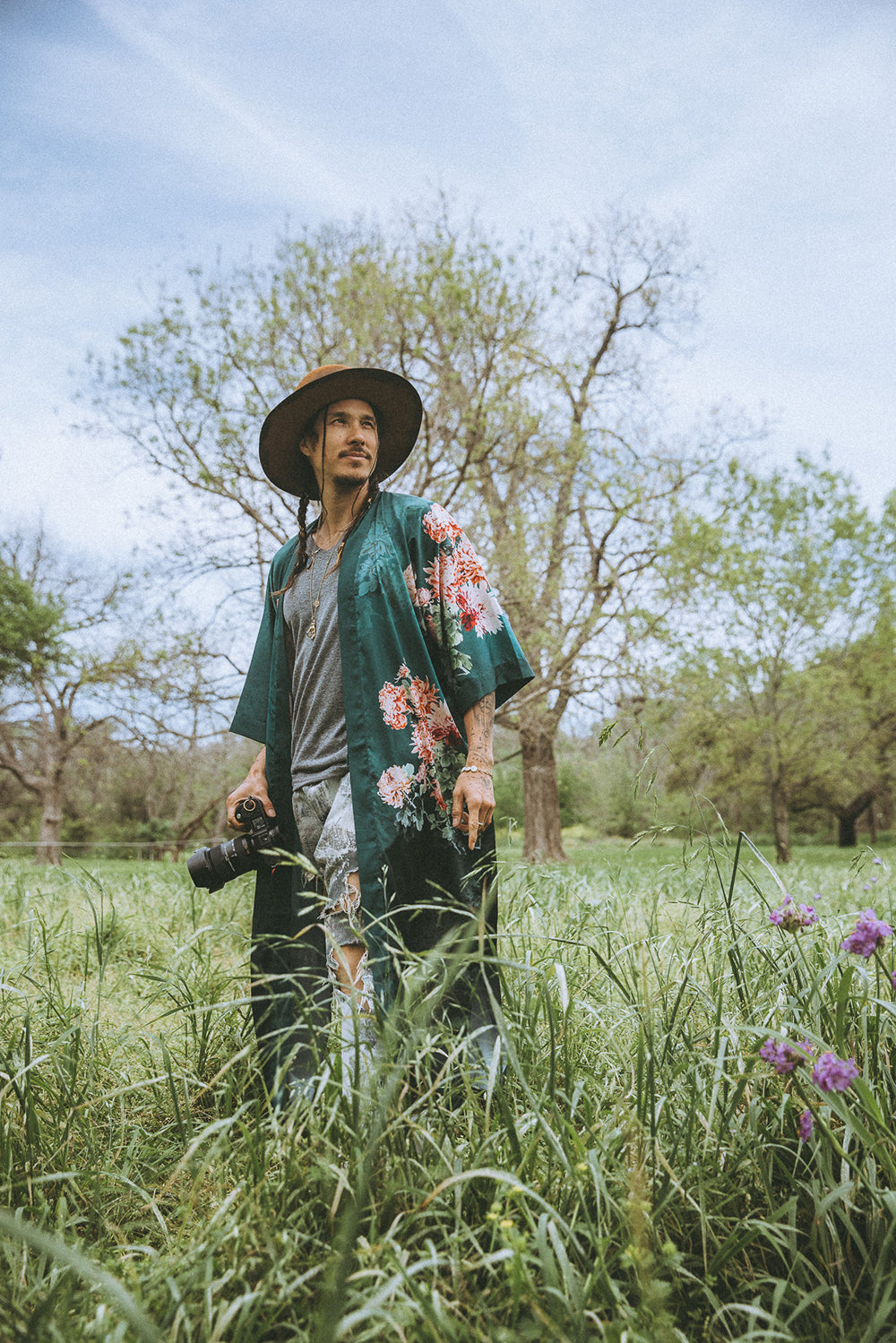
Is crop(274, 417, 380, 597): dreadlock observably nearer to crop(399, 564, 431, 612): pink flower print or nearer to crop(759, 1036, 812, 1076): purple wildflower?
crop(399, 564, 431, 612): pink flower print

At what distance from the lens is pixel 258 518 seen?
360 inches

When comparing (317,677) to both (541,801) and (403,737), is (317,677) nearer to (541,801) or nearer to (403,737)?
(403,737)

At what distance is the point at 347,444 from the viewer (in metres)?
2.41

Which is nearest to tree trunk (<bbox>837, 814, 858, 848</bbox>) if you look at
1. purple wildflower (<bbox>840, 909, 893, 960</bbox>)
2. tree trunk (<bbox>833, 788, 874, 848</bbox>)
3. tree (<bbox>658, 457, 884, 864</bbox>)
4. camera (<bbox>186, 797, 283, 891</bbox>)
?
tree trunk (<bbox>833, 788, 874, 848</bbox>)

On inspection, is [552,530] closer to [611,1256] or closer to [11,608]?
[611,1256]

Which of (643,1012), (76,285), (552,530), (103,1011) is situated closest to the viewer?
(643,1012)

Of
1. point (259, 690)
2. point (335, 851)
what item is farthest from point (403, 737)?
point (259, 690)

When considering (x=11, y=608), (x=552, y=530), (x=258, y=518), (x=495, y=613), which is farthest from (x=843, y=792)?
(x=495, y=613)

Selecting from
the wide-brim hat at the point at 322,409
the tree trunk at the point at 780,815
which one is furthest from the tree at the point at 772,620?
the wide-brim hat at the point at 322,409

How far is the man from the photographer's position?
207 cm

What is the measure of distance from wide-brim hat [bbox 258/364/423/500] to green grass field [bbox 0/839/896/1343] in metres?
1.62

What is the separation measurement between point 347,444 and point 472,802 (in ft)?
3.74

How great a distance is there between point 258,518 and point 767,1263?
8.72 metres

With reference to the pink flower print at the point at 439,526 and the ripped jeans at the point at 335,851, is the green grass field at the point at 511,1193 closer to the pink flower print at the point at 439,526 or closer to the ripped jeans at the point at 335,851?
the ripped jeans at the point at 335,851
